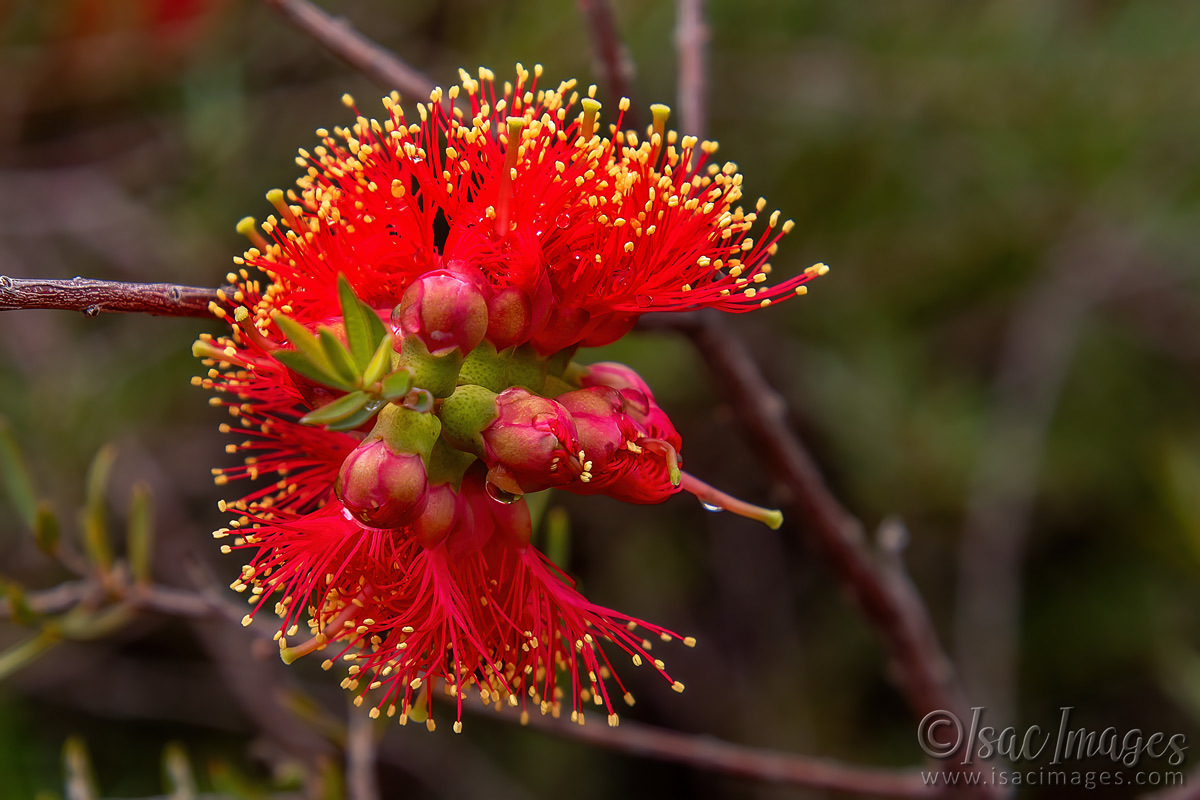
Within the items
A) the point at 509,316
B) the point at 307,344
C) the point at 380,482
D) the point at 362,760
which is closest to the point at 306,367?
the point at 307,344

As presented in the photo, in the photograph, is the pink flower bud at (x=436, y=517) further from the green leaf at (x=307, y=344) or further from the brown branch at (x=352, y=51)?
the brown branch at (x=352, y=51)

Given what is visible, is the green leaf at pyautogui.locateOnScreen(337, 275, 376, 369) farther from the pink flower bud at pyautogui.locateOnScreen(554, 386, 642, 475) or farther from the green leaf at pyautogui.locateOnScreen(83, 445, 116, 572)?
the green leaf at pyautogui.locateOnScreen(83, 445, 116, 572)

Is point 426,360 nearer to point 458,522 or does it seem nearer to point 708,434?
point 458,522

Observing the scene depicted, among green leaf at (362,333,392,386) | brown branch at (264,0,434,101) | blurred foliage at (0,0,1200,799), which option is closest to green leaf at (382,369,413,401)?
A: green leaf at (362,333,392,386)

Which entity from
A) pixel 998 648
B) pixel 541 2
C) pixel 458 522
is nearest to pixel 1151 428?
pixel 998 648

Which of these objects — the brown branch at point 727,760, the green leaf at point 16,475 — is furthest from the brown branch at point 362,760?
the green leaf at point 16,475

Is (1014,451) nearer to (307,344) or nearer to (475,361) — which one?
(475,361)
